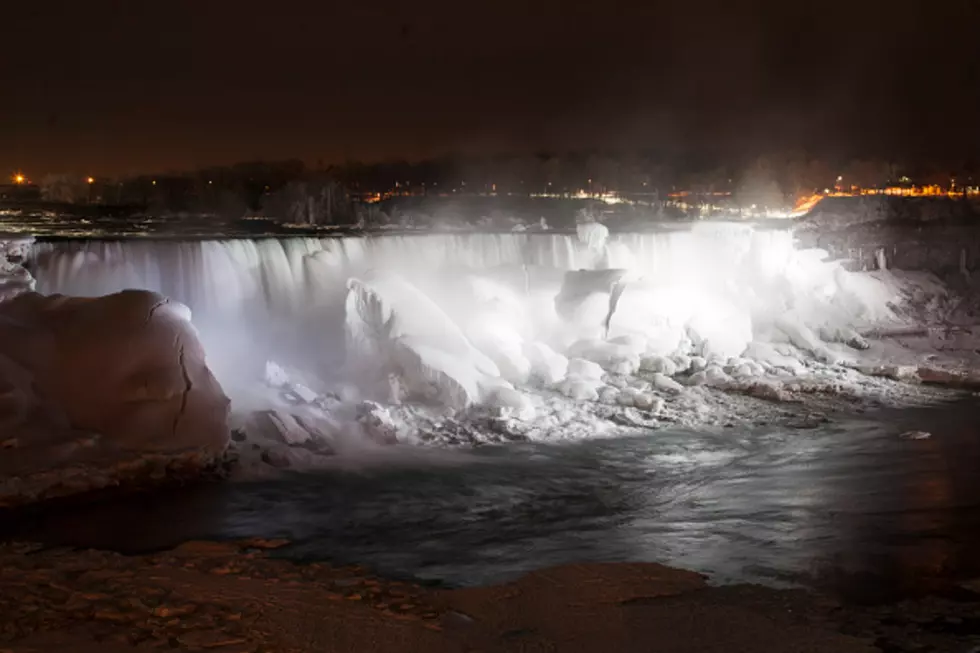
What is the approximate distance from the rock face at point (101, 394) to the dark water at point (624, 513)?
61 cm

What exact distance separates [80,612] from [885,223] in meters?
27.3

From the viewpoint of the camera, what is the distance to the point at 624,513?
9312 mm

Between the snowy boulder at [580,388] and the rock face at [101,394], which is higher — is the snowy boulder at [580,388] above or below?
below

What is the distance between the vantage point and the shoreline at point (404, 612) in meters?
5.75

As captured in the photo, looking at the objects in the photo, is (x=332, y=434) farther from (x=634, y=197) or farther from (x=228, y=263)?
(x=634, y=197)

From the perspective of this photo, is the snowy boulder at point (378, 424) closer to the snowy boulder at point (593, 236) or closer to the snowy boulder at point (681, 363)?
the snowy boulder at point (681, 363)

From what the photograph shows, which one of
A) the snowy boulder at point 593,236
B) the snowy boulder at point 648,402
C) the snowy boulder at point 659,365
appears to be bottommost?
the snowy boulder at point 648,402

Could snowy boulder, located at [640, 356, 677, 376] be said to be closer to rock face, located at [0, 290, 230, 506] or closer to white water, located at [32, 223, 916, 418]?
white water, located at [32, 223, 916, 418]

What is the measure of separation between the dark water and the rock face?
2.01ft

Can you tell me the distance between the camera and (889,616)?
252 inches

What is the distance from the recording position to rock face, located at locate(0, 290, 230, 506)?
9531 mm

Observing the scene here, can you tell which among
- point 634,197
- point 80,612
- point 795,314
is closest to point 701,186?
point 634,197

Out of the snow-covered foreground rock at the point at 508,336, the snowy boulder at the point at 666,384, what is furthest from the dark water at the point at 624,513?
the snowy boulder at the point at 666,384

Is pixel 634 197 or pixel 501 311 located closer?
pixel 501 311
